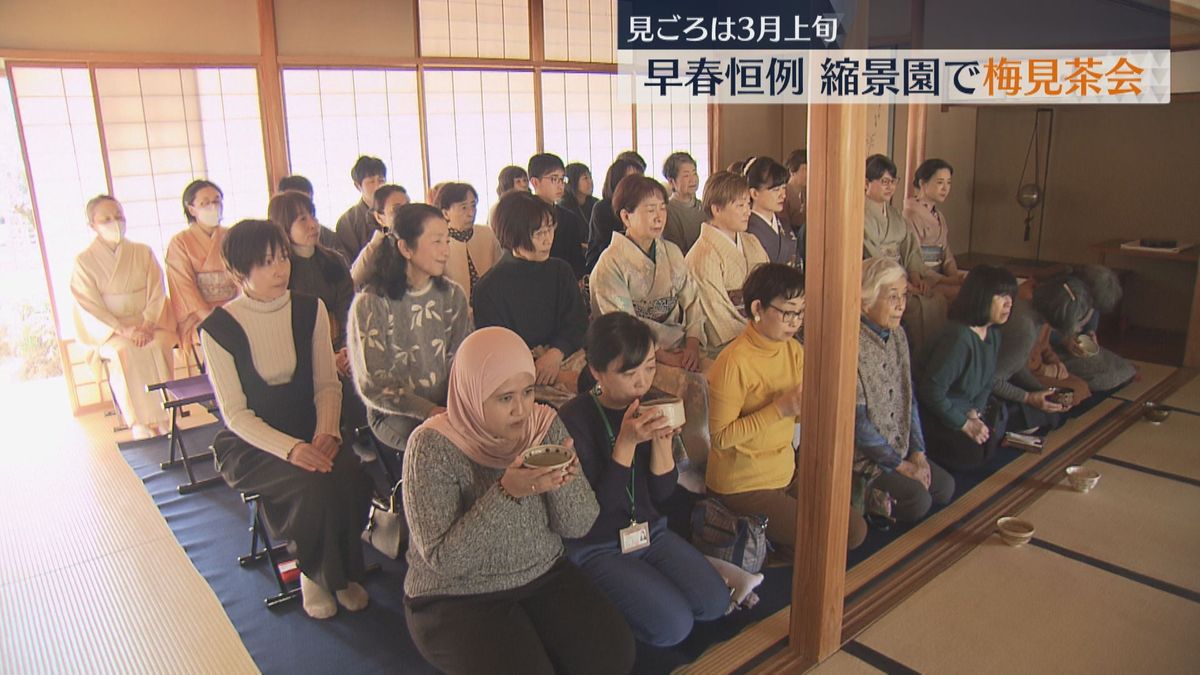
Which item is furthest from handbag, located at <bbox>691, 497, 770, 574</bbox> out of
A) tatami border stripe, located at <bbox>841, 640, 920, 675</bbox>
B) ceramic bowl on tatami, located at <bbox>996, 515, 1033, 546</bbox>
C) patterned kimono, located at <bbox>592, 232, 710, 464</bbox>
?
ceramic bowl on tatami, located at <bbox>996, 515, 1033, 546</bbox>

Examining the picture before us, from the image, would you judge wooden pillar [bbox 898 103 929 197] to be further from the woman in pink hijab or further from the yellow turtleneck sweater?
the woman in pink hijab

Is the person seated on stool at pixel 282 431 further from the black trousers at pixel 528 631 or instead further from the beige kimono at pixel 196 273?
the beige kimono at pixel 196 273

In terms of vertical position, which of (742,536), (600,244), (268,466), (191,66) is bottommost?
(742,536)

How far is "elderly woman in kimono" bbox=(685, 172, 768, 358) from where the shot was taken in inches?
155

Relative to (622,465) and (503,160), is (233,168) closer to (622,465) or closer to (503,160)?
(503,160)

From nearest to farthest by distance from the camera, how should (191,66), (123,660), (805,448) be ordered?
1. (805,448)
2. (123,660)
3. (191,66)

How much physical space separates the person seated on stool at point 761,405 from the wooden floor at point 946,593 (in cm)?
49

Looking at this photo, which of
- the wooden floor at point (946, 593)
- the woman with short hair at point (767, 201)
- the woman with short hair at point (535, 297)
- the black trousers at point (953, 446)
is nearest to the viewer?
the wooden floor at point (946, 593)

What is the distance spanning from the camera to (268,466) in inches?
115

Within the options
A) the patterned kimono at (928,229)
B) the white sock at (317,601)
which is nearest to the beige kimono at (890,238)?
the patterned kimono at (928,229)

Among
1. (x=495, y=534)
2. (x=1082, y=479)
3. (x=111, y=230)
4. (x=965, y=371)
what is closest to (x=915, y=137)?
(x=965, y=371)

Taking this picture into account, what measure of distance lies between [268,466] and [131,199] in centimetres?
312

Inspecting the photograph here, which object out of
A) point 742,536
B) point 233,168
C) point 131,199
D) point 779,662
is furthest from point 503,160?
point 779,662

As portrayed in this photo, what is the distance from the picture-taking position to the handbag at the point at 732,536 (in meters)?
2.89
